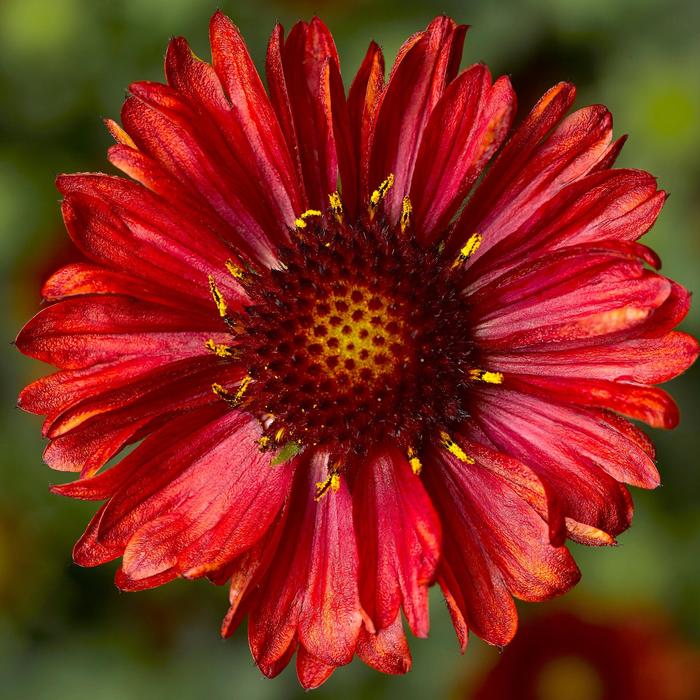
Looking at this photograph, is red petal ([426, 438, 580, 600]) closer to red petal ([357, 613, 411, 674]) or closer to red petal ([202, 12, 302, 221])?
red petal ([357, 613, 411, 674])

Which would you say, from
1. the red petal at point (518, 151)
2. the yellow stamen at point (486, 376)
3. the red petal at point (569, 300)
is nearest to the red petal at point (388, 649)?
the yellow stamen at point (486, 376)

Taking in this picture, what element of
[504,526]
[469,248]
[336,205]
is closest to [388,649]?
[504,526]

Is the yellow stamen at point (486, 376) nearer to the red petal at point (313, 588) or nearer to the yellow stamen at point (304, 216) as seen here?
the red petal at point (313, 588)

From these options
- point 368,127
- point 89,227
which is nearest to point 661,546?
point 368,127

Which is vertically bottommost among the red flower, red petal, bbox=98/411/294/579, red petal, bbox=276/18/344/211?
the red flower

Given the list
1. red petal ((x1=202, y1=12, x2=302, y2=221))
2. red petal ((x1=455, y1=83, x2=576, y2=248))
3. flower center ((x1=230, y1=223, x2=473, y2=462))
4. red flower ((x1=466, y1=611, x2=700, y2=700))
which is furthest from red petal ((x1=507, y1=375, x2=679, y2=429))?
red flower ((x1=466, y1=611, x2=700, y2=700))

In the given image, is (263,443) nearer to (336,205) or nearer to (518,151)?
(336,205)
